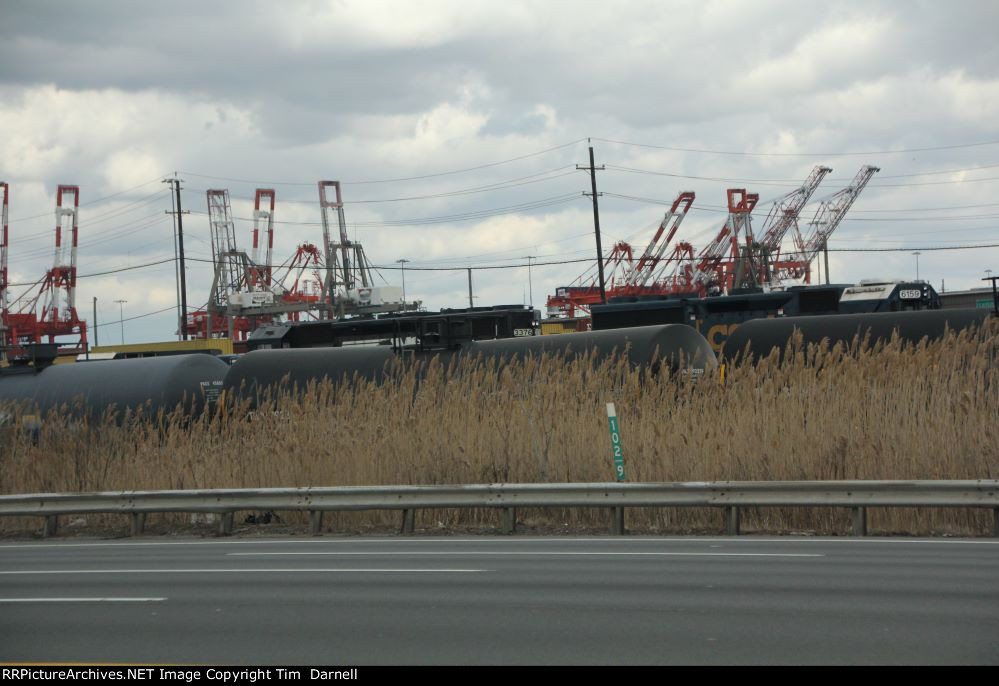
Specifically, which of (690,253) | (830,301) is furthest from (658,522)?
(690,253)

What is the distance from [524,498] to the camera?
14.6m

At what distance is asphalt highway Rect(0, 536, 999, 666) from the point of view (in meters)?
6.95

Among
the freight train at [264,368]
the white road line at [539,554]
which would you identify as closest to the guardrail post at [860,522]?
the white road line at [539,554]

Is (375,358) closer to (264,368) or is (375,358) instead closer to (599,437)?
(264,368)

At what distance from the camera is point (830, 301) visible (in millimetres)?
31453

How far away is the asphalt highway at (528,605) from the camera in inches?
274

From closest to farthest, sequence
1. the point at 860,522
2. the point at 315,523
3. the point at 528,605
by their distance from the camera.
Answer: the point at 528,605
the point at 860,522
the point at 315,523

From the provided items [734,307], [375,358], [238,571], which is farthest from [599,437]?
[734,307]

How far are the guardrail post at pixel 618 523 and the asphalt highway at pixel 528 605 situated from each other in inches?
49.1

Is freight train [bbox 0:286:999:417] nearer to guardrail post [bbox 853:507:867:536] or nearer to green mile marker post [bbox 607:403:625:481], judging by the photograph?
green mile marker post [bbox 607:403:625:481]

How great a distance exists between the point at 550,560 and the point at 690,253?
80.0m

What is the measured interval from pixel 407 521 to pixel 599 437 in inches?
123

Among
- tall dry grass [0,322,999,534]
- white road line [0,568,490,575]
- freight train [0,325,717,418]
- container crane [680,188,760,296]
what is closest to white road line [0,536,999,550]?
tall dry grass [0,322,999,534]

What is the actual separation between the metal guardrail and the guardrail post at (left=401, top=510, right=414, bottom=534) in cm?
1
